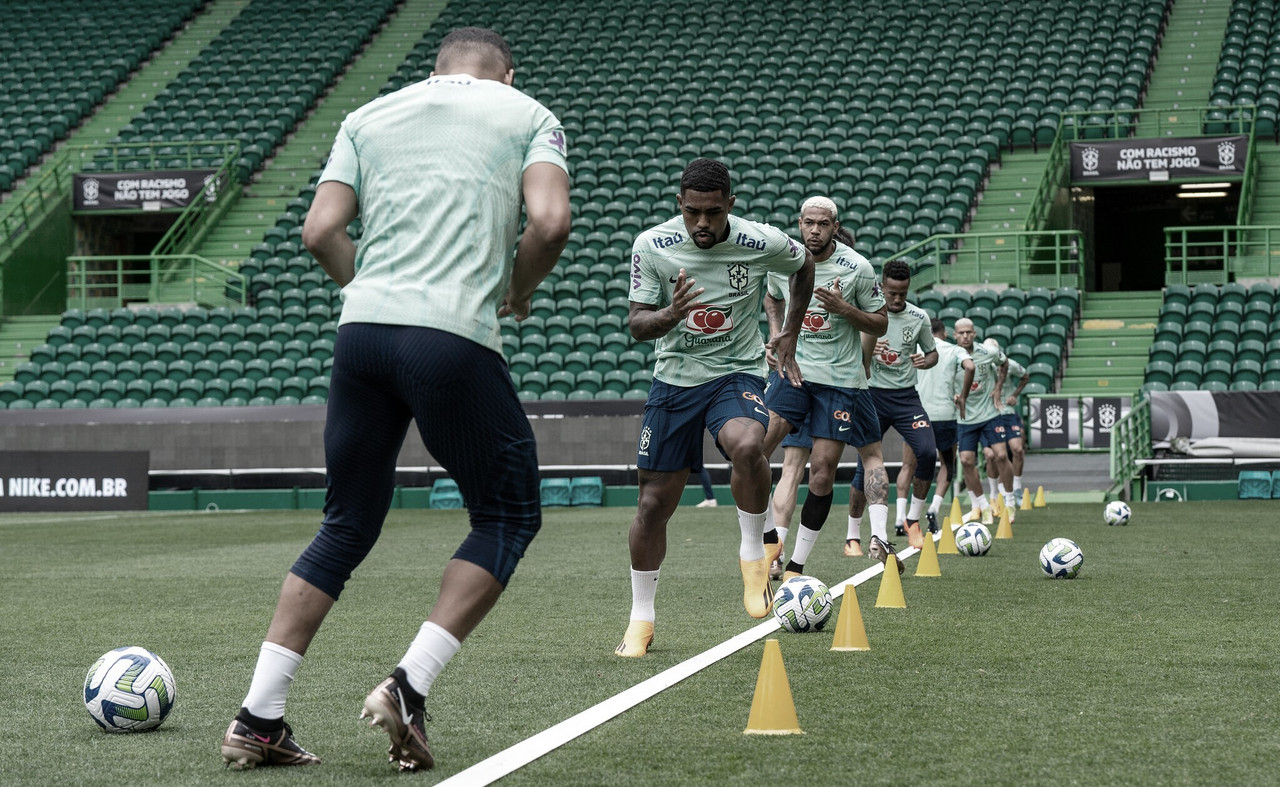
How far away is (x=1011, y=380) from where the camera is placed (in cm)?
1752

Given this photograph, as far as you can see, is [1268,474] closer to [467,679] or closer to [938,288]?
[938,288]

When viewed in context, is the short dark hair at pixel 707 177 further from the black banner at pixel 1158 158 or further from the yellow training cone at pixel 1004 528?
the black banner at pixel 1158 158

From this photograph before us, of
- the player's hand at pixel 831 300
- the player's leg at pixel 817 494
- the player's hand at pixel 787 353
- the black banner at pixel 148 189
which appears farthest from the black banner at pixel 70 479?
the player's hand at pixel 787 353

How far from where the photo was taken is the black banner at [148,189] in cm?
3145

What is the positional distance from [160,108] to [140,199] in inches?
166

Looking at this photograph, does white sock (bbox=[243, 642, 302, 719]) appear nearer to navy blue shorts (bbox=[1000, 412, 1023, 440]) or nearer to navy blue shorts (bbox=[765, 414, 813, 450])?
navy blue shorts (bbox=[765, 414, 813, 450])

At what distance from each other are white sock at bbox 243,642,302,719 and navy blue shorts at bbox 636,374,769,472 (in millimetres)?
2854

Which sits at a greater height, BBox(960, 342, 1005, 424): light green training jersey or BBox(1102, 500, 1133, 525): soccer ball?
BBox(960, 342, 1005, 424): light green training jersey

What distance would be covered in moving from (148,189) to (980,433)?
21.5 metres

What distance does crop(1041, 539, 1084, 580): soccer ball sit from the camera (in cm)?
920

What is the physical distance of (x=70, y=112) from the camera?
34.8 meters

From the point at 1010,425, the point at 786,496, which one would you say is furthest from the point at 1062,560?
the point at 1010,425

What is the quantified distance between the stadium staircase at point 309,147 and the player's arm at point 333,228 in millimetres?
26958

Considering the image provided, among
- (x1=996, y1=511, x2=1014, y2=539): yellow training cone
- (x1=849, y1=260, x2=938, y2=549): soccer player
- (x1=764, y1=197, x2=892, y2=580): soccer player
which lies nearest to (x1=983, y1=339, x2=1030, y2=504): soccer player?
(x1=996, y1=511, x2=1014, y2=539): yellow training cone
